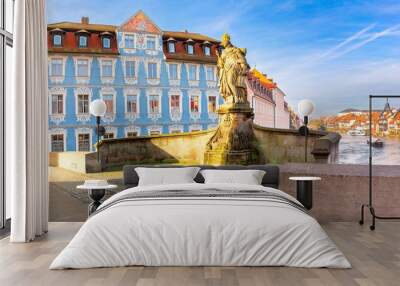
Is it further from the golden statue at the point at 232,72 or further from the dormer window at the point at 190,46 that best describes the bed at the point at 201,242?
the dormer window at the point at 190,46

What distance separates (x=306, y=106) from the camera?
6.34 metres

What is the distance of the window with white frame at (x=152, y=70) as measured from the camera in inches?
260

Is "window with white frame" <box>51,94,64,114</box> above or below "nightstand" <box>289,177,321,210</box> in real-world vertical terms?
above

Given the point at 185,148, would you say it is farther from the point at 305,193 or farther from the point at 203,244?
the point at 203,244

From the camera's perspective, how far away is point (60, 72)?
6.38 meters

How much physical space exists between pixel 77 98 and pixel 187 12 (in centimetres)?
189

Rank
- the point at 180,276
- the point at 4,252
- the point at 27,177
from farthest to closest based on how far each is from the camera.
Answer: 1. the point at 27,177
2. the point at 4,252
3. the point at 180,276

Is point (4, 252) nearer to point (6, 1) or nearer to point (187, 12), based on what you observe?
point (6, 1)

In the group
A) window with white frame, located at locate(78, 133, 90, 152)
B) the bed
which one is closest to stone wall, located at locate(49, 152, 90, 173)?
window with white frame, located at locate(78, 133, 90, 152)

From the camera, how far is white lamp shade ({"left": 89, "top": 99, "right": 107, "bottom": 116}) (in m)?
6.41

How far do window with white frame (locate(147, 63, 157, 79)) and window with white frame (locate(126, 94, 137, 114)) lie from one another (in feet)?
1.17

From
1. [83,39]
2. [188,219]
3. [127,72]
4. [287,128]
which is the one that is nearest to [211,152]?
[287,128]

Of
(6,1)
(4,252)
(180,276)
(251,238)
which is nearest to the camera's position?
(180,276)

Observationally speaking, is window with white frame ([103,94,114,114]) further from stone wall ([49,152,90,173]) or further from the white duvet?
the white duvet
